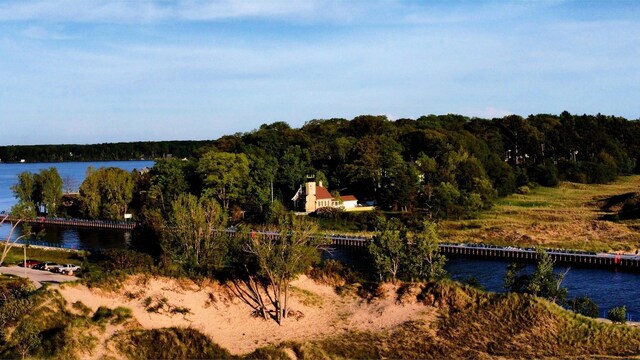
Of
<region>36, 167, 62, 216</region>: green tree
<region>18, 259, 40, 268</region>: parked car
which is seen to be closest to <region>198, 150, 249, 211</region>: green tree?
<region>36, 167, 62, 216</region>: green tree

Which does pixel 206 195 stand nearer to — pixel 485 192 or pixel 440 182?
pixel 440 182

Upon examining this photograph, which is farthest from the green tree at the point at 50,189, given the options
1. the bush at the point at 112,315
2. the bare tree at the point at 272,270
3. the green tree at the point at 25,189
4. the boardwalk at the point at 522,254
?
the bush at the point at 112,315

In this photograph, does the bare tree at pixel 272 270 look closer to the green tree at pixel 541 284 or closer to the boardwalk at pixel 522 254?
the green tree at pixel 541 284

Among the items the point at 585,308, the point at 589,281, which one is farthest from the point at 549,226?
the point at 585,308

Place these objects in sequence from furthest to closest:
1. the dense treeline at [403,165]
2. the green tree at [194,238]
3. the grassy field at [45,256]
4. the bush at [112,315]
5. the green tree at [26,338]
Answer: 1. the dense treeline at [403,165]
2. the grassy field at [45,256]
3. the green tree at [194,238]
4. the bush at [112,315]
5. the green tree at [26,338]

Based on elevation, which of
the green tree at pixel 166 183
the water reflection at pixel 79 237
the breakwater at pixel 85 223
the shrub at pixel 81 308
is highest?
the green tree at pixel 166 183

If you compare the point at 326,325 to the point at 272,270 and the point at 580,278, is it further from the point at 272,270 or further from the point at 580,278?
the point at 580,278
